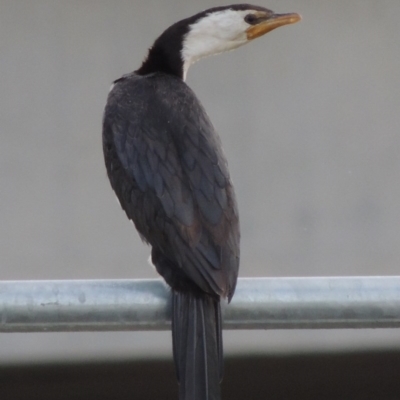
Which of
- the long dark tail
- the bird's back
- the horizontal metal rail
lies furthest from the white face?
the horizontal metal rail

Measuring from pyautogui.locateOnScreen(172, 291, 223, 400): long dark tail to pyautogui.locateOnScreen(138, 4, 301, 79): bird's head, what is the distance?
1.08 meters

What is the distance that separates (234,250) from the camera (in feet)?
6.46

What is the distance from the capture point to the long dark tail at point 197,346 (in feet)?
5.42

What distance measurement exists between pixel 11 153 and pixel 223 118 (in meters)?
0.76

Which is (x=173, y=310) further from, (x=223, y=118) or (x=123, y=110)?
(x=223, y=118)

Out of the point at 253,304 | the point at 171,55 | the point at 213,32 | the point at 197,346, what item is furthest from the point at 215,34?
the point at 253,304

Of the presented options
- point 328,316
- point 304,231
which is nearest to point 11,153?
point 304,231

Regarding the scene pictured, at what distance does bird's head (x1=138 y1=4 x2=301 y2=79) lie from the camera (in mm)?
2645

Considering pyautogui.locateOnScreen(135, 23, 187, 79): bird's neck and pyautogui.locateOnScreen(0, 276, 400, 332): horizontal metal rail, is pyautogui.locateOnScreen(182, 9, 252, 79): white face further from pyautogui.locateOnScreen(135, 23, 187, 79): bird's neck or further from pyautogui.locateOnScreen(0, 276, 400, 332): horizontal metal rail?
pyautogui.locateOnScreen(0, 276, 400, 332): horizontal metal rail

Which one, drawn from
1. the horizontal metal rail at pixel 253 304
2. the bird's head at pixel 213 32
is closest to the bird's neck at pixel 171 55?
the bird's head at pixel 213 32

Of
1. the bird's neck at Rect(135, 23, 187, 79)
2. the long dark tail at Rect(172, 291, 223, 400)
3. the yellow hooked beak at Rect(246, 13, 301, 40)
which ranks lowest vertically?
the long dark tail at Rect(172, 291, 223, 400)

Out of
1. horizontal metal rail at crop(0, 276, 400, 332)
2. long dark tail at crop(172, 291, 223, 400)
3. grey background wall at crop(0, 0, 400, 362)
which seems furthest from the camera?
grey background wall at crop(0, 0, 400, 362)

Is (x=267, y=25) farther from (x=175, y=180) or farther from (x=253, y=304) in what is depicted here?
(x=253, y=304)

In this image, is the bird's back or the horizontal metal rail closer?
the horizontal metal rail
